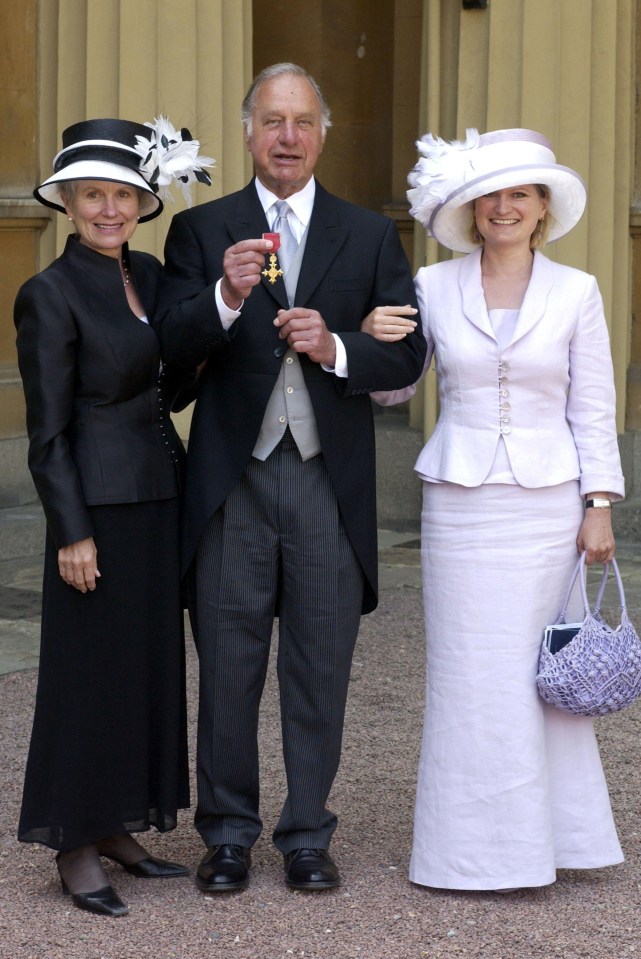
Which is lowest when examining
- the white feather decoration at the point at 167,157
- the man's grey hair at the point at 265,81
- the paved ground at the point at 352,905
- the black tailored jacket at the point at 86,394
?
the paved ground at the point at 352,905

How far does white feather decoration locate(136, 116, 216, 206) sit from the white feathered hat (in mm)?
Result: 555

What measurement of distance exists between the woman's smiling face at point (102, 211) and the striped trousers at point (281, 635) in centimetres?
65

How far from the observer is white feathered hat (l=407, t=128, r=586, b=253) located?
375 centimetres

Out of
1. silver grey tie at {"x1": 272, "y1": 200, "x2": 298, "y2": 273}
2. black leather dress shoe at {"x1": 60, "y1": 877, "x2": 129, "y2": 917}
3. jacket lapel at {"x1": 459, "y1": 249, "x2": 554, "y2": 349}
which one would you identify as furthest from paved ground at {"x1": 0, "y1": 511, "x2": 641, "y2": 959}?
silver grey tie at {"x1": 272, "y1": 200, "x2": 298, "y2": 273}

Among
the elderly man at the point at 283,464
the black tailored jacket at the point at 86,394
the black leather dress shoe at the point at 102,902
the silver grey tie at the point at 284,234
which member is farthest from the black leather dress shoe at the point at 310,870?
the silver grey tie at the point at 284,234

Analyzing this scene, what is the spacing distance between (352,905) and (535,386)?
4.41 feet

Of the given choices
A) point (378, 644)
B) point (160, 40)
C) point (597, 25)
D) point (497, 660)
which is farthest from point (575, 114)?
point (497, 660)

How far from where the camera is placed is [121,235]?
378 cm

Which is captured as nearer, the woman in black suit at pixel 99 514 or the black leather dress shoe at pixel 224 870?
the woman in black suit at pixel 99 514

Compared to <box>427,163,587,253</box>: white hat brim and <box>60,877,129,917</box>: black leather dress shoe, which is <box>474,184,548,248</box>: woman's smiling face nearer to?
<box>427,163,587,253</box>: white hat brim

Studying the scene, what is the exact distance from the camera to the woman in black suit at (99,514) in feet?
12.0

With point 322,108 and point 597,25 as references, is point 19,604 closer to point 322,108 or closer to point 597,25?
point 322,108

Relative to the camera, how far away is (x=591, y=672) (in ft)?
12.2

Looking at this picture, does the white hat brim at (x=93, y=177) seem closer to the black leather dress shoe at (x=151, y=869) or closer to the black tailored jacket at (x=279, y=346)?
the black tailored jacket at (x=279, y=346)
